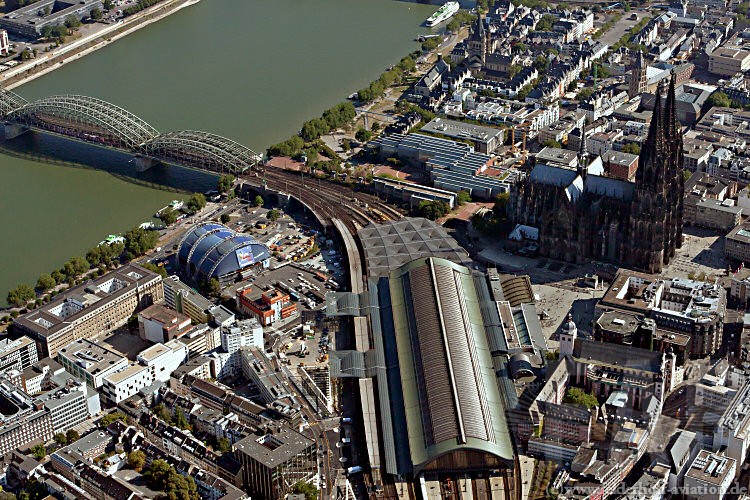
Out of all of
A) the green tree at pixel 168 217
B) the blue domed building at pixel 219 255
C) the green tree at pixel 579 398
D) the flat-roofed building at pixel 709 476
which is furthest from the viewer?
the green tree at pixel 168 217

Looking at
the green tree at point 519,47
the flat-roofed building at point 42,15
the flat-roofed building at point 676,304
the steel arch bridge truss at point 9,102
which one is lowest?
the green tree at point 519,47

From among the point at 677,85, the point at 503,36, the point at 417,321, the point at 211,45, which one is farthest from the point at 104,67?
the point at 417,321

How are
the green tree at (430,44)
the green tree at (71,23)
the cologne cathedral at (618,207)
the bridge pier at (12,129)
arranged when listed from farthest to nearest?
the green tree at (71,23)
the green tree at (430,44)
the bridge pier at (12,129)
the cologne cathedral at (618,207)

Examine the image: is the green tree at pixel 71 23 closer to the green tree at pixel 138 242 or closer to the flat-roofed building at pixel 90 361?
the green tree at pixel 138 242

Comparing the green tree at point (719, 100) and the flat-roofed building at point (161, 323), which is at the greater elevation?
the flat-roofed building at point (161, 323)

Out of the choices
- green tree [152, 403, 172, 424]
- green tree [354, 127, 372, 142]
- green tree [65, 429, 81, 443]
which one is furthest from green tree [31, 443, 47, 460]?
green tree [354, 127, 372, 142]

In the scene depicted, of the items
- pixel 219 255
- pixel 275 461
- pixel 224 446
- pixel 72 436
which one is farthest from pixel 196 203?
pixel 275 461

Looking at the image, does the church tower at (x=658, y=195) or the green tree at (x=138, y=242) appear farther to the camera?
the green tree at (x=138, y=242)

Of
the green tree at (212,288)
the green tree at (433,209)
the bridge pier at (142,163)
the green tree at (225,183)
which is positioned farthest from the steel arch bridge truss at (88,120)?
the green tree at (433,209)
